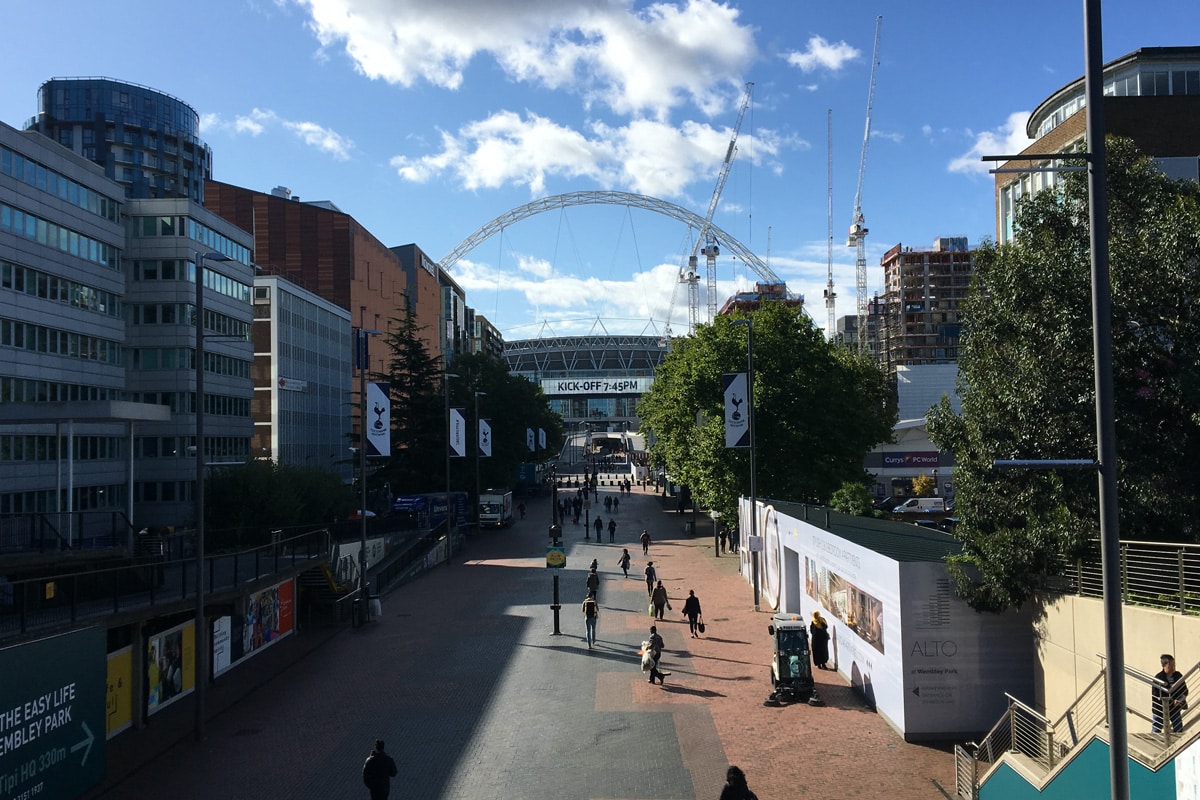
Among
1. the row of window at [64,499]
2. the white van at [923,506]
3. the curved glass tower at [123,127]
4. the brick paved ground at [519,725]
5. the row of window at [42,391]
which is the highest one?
the curved glass tower at [123,127]

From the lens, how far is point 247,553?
24594 mm

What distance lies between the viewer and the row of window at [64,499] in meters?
36.8

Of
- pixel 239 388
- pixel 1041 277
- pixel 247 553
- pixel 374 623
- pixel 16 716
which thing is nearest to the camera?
pixel 16 716

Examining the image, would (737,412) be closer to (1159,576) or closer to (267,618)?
(267,618)

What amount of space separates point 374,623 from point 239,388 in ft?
88.4

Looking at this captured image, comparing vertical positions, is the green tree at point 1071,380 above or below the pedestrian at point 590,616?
above

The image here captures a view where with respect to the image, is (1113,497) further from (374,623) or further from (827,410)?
(827,410)

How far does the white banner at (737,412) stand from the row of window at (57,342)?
27.1 m

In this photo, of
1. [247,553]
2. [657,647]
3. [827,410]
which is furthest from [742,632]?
[827,410]

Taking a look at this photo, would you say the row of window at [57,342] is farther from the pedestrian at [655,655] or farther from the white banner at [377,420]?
the pedestrian at [655,655]

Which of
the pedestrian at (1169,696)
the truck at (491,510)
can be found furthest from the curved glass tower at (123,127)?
the pedestrian at (1169,696)

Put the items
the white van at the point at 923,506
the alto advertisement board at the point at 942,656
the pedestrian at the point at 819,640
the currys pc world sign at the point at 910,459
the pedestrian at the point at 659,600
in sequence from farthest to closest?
1. the currys pc world sign at the point at 910,459
2. the white van at the point at 923,506
3. the pedestrian at the point at 659,600
4. the pedestrian at the point at 819,640
5. the alto advertisement board at the point at 942,656

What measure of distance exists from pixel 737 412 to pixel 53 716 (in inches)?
938

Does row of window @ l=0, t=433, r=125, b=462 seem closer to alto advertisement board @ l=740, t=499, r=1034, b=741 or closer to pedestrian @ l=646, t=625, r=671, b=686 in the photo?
pedestrian @ l=646, t=625, r=671, b=686
